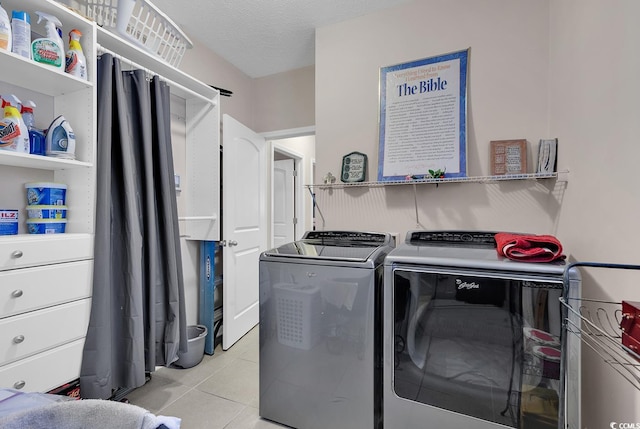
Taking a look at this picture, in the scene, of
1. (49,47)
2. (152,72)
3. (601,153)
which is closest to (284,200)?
(152,72)

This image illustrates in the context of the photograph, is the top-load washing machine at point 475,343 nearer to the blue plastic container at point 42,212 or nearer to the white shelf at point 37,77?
the blue plastic container at point 42,212

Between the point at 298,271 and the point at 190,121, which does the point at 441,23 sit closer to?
the point at 298,271

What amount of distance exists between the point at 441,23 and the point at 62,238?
255 cm

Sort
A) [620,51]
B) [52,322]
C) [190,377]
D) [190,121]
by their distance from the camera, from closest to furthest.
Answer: [620,51]
[52,322]
[190,377]
[190,121]

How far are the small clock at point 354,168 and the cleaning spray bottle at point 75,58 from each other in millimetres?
1609

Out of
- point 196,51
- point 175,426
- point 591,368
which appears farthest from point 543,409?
point 196,51

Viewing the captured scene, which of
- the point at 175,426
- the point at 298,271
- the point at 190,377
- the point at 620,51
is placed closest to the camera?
the point at 175,426

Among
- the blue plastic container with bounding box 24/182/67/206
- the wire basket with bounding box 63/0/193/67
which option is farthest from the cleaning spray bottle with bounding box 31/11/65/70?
the blue plastic container with bounding box 24/182/67/206

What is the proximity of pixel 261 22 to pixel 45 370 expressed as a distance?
256 centimetres

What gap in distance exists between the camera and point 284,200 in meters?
4.45

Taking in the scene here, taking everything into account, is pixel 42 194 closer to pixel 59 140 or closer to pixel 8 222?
pixel 8 222

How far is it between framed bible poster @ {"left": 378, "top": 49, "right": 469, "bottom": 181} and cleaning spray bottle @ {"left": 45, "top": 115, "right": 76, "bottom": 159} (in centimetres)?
181

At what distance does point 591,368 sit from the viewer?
126 centimetres

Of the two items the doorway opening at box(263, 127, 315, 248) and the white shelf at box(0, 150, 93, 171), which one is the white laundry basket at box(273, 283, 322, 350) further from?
the doorway opening at box(263, 127, 315, 248)
